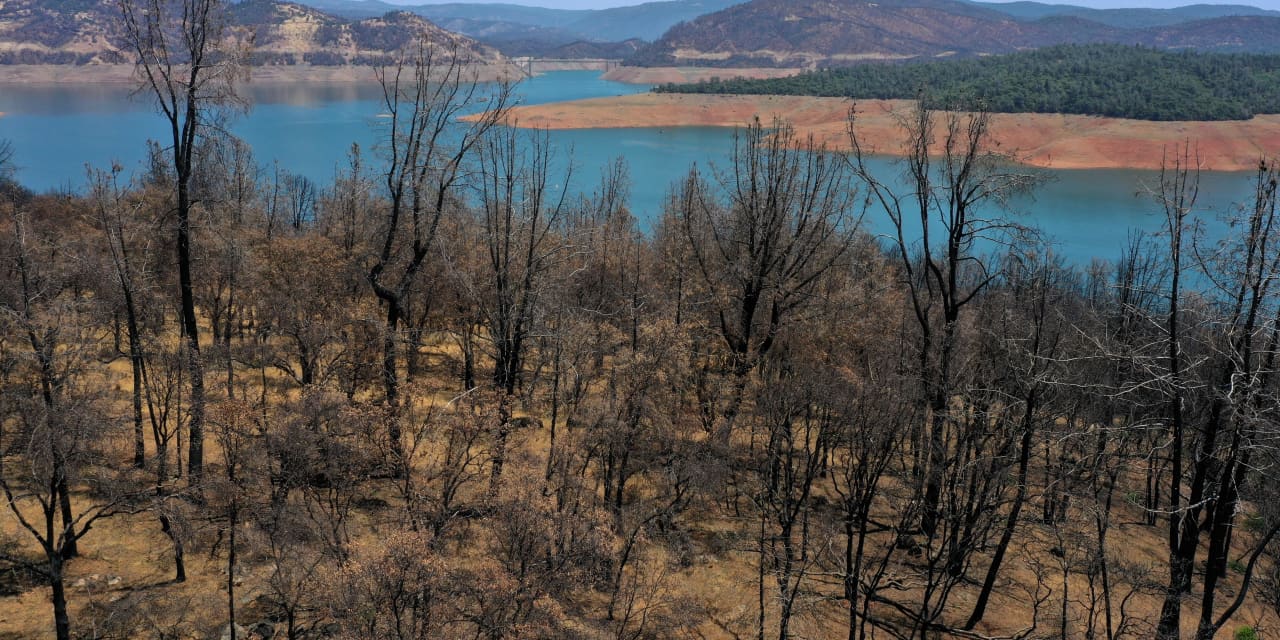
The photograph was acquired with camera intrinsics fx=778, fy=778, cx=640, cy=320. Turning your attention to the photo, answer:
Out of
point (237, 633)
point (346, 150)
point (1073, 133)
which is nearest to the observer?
point (237, 633)

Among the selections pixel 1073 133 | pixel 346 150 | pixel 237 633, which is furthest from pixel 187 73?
pixel 1073 133

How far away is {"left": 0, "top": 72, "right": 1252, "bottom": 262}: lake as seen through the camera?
63.2m

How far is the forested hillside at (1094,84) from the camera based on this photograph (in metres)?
94.0

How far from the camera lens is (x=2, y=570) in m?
13.7

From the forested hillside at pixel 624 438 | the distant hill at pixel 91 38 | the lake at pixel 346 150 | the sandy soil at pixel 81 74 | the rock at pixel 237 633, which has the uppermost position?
the distant hill at pixel 91 38

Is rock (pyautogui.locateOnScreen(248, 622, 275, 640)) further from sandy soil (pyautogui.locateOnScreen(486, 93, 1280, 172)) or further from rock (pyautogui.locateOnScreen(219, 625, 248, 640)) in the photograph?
sandy soil (pyautogui.locateOnScreen(486, 93, 1280, 172))

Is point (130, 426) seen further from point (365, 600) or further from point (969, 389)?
point (969, 389)

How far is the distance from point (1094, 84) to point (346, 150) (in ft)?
318

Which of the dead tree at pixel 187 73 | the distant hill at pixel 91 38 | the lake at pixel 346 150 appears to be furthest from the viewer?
the distant hill at pixel 91 38

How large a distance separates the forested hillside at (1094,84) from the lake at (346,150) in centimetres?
1586

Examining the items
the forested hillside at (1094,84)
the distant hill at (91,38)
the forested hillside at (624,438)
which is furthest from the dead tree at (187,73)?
the distant hill at (91,38)

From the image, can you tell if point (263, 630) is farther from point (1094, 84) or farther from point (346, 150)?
point (1094, 84)

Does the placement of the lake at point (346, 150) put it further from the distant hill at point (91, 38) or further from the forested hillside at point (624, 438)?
the forested hillside at point (624, 438)

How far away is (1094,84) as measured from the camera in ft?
345
